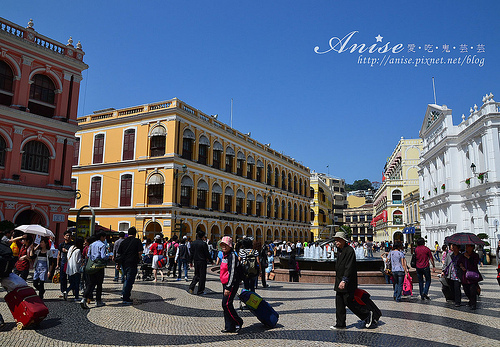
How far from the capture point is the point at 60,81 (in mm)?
22859

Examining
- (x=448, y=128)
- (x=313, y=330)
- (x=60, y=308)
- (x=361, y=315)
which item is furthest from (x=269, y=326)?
(x=448, y=128)

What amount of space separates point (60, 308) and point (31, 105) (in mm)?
16648

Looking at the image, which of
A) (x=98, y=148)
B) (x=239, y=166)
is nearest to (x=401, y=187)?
(x=239, y=166)

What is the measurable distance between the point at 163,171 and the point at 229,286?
84.2 feet

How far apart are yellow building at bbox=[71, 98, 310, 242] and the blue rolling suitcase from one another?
20.8 metres

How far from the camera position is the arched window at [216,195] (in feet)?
120

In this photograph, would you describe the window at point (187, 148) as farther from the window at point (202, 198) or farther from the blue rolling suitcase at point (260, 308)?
the blue rolling suitcase at point (260, 308)

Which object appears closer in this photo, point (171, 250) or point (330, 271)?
point (171, 250)

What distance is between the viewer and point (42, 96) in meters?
22.2

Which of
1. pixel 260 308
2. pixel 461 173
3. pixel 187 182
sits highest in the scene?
pixel 461 173

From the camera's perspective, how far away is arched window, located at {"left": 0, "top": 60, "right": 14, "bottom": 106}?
805 inches

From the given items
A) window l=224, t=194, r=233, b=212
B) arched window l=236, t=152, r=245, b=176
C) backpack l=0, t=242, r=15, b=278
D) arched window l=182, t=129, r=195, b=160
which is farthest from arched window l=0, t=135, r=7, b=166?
arched window l=236, t=152, r=245, b=176

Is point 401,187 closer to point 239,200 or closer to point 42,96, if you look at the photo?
point 239,200

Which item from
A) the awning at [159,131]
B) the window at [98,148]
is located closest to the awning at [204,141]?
the awning at [159,131]
